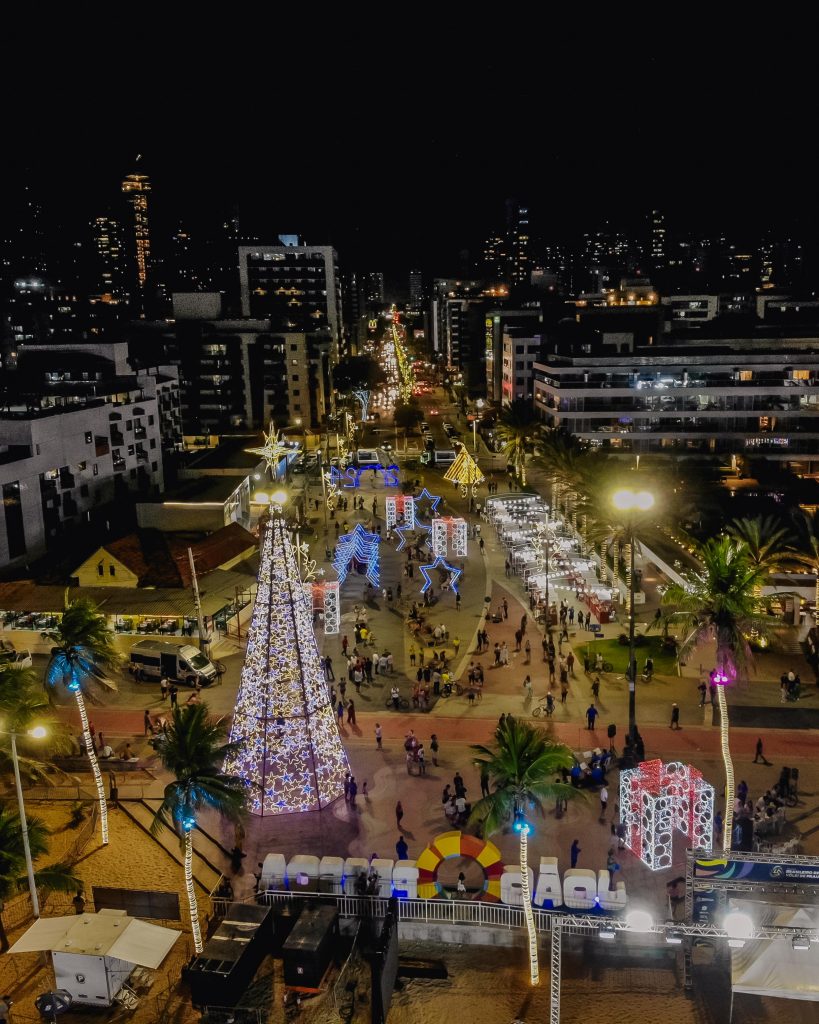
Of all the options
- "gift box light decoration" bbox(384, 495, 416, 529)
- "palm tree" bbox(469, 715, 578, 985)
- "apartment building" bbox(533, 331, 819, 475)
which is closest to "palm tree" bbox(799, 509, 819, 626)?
"palm tree" bbox(469, 715, 578, 985)

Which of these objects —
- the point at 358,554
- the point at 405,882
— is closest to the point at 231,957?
the point at 405,882

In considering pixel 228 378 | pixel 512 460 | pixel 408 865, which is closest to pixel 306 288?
pixel 228 378

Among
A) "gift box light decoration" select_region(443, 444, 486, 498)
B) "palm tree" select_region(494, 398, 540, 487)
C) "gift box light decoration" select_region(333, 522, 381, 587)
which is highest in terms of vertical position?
"palm tree" select_region(494, 398, 540, 487)

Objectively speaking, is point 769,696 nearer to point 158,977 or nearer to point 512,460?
point 158,977

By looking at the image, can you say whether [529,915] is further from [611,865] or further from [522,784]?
[611,865]

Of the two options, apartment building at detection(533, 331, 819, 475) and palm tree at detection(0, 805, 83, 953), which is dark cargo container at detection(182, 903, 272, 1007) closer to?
palm tree at detection(0, 805, 83, 953)

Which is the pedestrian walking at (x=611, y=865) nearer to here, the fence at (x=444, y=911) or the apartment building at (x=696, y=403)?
the fence at (x=444, y=911)
